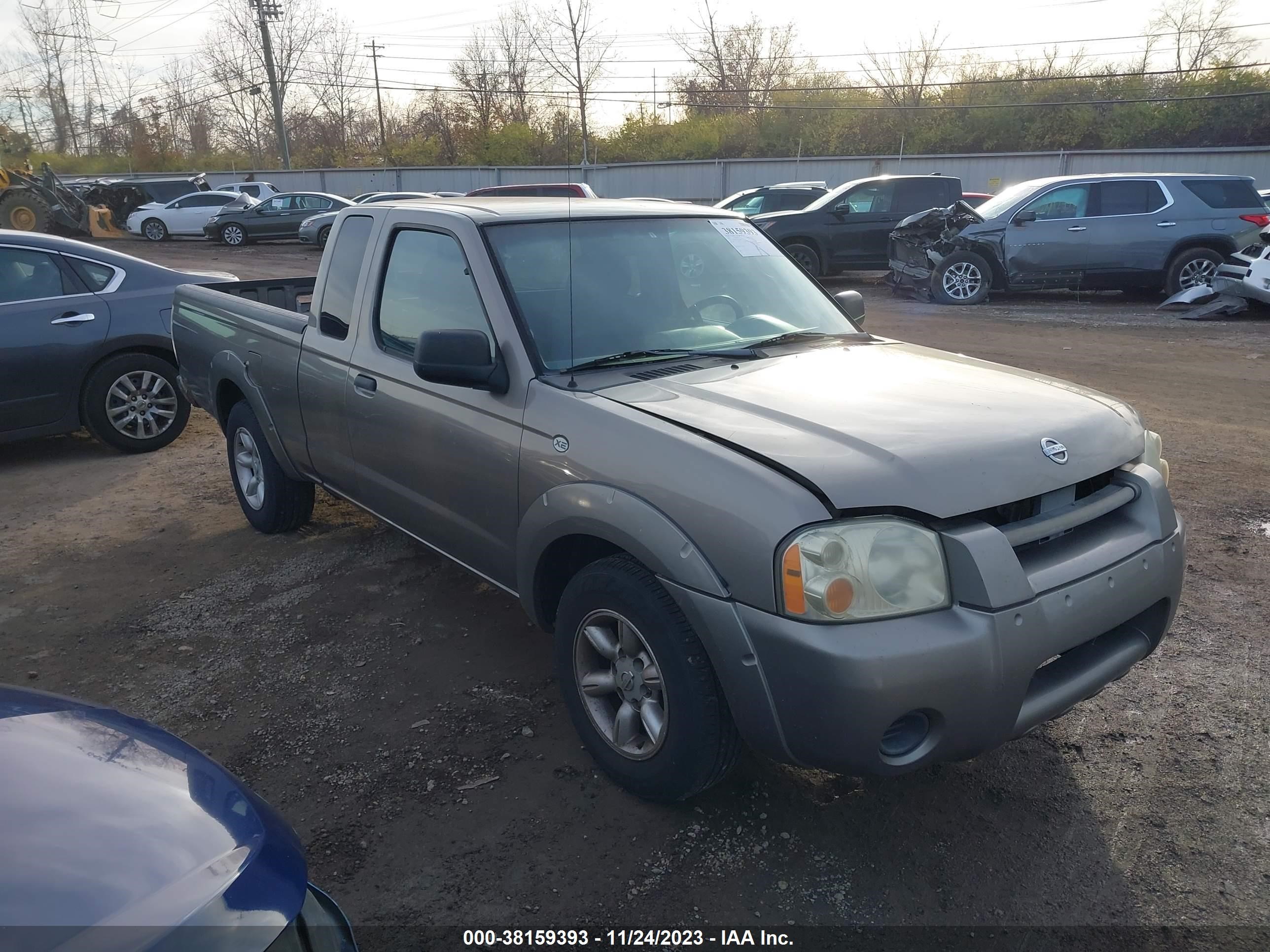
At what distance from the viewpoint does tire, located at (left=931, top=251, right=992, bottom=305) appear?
14430 mm

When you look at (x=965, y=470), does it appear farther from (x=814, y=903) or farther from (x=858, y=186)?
(x=858, y=186)

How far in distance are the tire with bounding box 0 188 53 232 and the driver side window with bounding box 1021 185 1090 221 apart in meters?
25.2

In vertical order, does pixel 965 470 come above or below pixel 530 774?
above

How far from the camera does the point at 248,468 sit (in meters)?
5.57

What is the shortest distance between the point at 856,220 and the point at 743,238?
13.1 m

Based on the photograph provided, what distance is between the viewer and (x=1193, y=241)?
13398mm

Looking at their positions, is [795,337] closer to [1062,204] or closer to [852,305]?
[852,305]

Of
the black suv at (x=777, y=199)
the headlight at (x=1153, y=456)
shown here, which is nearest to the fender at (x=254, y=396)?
the headlight at (x=1153, y=456)

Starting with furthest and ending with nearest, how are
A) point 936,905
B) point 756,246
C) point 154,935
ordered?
point 756,246, point 936,905, point 154,935

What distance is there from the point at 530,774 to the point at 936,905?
132cm

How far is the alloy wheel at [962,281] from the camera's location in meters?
14.5

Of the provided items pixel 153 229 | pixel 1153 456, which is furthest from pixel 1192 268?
pixel 153 229

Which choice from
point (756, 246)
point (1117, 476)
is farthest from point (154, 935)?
point (756, 246)

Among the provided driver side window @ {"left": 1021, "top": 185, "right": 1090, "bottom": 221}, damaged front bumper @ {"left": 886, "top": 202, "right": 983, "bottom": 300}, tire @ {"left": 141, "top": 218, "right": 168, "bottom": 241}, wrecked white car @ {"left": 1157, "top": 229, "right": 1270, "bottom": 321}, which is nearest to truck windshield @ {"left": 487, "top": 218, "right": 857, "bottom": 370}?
wrecked white car @ {"left": 1157, "top": 229, "right": 1270, "bottom": 321}
